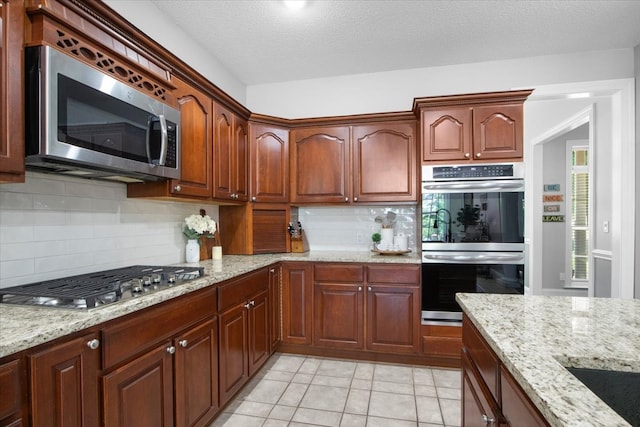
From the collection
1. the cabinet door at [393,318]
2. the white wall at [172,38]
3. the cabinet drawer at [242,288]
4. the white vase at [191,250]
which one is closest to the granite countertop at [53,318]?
the cabinet drawer at [242,288]

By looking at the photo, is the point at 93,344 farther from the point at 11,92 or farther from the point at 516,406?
the point at 516,406

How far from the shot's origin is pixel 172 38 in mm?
2482

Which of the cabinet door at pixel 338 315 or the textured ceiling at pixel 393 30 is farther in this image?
the cabinet door at pixel 338 315

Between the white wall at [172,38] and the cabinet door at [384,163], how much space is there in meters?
1.38

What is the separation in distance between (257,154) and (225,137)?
0.47 meters

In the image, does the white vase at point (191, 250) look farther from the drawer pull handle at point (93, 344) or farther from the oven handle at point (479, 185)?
the oven handle at point (479, 185)

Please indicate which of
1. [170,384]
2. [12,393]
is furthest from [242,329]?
[12,393]

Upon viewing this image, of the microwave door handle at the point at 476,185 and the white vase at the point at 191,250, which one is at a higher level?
the microwave door handle at the point at 476,185

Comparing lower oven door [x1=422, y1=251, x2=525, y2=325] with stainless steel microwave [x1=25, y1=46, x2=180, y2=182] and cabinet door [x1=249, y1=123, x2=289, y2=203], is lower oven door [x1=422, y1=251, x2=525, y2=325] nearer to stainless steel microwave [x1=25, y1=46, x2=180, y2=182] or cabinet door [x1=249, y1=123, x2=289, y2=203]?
cabinet door [x1=249, y1=123, x2=289, y2=203]

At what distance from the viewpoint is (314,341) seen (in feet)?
9.50

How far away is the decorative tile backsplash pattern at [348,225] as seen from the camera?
334 cm

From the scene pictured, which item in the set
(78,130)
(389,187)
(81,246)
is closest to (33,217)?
(81,246)

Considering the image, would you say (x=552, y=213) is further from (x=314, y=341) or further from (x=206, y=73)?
(x=206, y=73)

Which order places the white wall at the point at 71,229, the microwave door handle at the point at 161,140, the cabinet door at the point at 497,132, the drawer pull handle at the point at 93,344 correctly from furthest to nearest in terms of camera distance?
the cabinet door at the point at 497,132 → the microwave door handle at the point at 161,140 → the white wall at the point at 71,229 → the drawer pull handle at the point at 93,344
